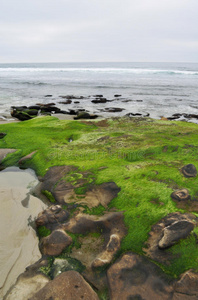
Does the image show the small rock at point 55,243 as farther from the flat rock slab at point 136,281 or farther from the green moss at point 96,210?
the flat rock slab at point 136,281

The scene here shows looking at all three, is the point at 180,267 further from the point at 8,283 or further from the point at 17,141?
the point at 17,141

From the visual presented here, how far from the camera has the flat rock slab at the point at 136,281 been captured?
9.32 feet

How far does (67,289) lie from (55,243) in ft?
3.16

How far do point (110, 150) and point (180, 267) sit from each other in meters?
4.70

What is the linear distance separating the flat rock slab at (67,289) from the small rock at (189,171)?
3573 mm

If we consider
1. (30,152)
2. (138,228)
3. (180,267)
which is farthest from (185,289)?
(30,152)

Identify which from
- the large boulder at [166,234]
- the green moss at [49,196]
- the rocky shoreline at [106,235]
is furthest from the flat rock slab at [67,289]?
the green moss at [49,196]

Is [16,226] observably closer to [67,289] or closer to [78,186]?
[78,186]

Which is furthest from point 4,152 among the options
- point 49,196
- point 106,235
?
point 106,235

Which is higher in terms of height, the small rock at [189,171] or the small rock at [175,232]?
the small rock at [189,171]

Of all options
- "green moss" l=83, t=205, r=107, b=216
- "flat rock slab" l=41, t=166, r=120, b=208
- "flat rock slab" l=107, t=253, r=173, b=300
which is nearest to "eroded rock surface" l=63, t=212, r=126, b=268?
"green moss" l=83, t=205, r=107, b=216

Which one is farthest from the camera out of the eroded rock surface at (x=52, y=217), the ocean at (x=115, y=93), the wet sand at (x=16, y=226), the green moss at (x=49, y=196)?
the ocean at (x=115, y=93)

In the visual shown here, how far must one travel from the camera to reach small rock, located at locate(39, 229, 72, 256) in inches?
146

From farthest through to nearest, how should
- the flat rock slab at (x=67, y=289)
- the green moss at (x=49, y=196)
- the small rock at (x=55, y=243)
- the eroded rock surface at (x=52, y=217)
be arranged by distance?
1. the green moss at (x=49, y=196)
2. the eroded rock surface at (x=52, y=217)
3. the small rock at (x=55, y=243)
4. the flat rock slab at (x=67, y=289)
